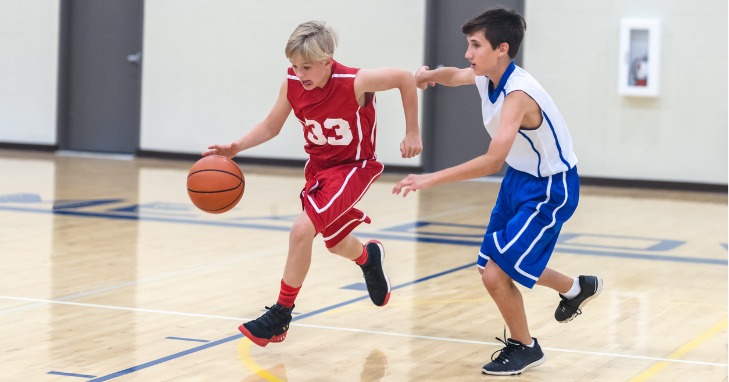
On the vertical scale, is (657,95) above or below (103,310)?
above

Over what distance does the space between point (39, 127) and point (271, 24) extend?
3319 millimetres

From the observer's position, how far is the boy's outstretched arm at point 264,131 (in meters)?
4.76

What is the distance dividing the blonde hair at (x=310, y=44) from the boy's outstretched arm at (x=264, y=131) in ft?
1.08

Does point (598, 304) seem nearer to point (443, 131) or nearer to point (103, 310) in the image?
point (103, 310)

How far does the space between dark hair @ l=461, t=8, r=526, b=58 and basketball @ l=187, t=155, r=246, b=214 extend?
4.08ft

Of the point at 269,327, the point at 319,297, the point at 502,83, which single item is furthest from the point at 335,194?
the point at 319,297

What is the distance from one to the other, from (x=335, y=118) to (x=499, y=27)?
785mm

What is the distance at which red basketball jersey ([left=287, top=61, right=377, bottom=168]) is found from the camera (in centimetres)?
463

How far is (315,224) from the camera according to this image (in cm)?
446

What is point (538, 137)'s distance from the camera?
4250 mm

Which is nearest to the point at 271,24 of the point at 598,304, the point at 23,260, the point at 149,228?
the point at 149,228

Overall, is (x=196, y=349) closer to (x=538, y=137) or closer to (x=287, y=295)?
(x=287, y=295)

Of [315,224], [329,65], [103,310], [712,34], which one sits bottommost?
[103,310]

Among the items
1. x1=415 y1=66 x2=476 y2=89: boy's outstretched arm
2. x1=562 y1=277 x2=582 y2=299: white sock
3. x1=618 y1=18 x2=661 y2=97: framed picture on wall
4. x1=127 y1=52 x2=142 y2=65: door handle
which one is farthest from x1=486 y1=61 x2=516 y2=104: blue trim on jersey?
x1=127 y1=52 x2=142 y2=65: door handle
